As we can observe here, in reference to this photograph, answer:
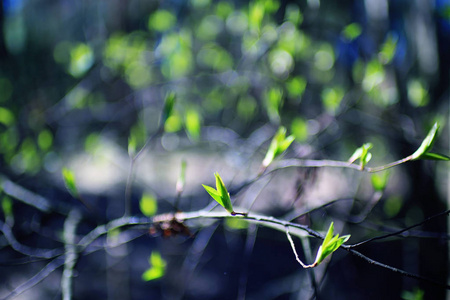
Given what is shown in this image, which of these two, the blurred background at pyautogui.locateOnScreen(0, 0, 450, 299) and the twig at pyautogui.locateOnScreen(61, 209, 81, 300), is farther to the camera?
the blurred background at pyautogui.locateOnScreen(0, 0, 450, 299)

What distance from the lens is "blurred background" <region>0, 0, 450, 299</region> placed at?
1.36 metres

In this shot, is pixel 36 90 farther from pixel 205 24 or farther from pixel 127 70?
pixel 205 24

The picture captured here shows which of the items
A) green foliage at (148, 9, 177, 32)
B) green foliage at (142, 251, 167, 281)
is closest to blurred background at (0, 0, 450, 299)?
green foliage at (148, 9, 177, 32)

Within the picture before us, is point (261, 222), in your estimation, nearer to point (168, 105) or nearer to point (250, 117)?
point (168, 105)

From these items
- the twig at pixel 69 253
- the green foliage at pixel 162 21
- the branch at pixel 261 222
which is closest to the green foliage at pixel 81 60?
the green foliage at pixel 162 21

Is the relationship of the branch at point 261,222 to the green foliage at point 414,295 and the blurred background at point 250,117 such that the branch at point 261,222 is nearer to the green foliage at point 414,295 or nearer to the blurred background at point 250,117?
the blurred background at point 250,117

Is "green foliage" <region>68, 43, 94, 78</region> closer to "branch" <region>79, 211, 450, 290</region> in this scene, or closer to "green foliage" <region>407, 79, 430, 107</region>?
"branch" <region>79, 211, 450, 290</region>

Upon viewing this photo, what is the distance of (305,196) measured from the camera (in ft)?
4.51

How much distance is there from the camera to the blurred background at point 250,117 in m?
1.36

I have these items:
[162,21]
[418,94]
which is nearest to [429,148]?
[418,94]

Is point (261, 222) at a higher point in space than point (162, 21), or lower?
lower

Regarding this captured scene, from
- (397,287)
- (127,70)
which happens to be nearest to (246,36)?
(127,70)

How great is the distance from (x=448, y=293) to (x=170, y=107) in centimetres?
139

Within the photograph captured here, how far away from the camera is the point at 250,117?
6.11 ft
